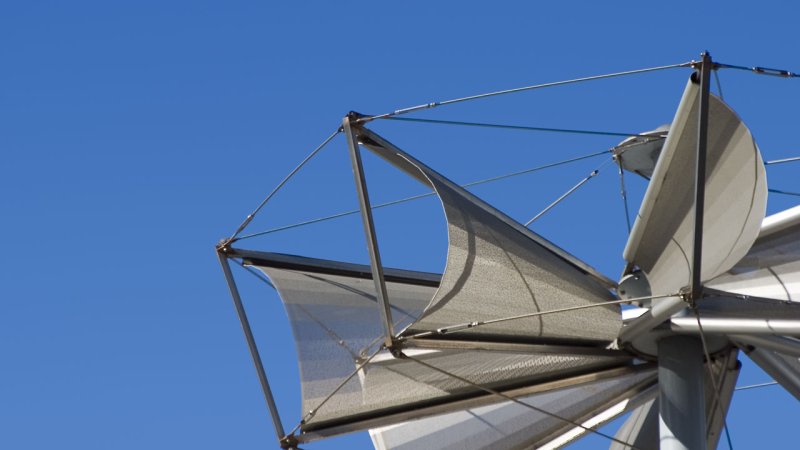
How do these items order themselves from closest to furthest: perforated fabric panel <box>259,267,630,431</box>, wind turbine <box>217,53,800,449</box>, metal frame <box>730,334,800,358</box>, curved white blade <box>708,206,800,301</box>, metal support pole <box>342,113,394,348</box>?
1. metal support pole <box>342,113,394,348</box>
2. wind turbine <box>217,53,800,449</box>
3. metal frame <box>730,334,800,358</box>
4. perforated fabric panel <box>259,267,630,431</box>
5. curved white blade <box>708,206,800,301</box>

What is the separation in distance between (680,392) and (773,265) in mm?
2668

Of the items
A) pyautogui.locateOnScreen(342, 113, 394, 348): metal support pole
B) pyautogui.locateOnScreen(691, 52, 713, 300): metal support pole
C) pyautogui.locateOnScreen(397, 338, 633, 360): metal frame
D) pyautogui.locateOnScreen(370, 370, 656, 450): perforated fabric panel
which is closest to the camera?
pyautogui.locateOnScreen(691, 52, 713, 300): metal support pole

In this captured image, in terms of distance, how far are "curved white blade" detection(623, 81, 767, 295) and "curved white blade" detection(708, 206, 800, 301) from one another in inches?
95.2

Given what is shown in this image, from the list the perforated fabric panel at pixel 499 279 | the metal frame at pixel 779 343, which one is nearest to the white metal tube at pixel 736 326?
the metal frame at pixel 779 343

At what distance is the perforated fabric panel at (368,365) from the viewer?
2141 centimetres

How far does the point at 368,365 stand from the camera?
2105cm

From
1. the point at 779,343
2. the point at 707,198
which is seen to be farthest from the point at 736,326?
the point at 707,198

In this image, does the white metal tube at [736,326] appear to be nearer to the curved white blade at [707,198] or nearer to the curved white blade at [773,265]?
the curved white blade at [707,198]

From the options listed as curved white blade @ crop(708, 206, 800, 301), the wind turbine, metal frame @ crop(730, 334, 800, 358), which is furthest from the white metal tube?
curved white blade @ crop(708, 206, 800, 301)

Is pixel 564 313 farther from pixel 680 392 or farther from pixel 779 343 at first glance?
pixel 779 343

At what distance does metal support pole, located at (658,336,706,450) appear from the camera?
20.5m

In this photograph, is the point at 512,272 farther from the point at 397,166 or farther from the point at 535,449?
the point at 535,449

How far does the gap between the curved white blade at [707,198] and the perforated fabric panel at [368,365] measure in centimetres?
237

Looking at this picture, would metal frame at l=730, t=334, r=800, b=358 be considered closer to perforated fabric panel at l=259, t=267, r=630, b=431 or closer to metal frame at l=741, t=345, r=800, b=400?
metal frame at l=741, t=345, r=800, b=400
